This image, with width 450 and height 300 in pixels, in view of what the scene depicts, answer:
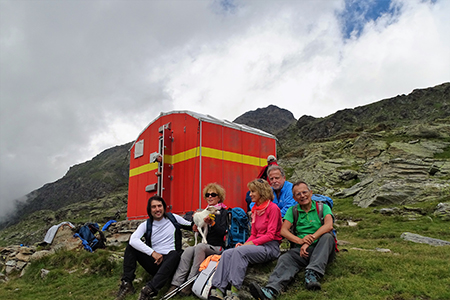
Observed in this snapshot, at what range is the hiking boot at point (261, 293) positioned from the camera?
413 centimetres

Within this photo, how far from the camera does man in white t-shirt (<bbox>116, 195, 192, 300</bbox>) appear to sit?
5195mm

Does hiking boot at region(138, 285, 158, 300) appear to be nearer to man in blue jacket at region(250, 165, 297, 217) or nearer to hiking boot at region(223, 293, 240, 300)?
hiking boot at region(223, 293, 240, 300)

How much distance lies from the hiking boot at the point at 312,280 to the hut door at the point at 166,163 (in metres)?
7.44

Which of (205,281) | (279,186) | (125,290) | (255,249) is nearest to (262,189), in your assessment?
(255,249)

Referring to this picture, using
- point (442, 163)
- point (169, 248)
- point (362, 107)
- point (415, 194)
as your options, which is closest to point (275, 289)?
point (169, 248)

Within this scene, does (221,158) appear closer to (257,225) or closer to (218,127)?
(218,127)

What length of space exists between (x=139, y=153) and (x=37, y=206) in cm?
21465

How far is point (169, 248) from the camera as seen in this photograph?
5.75m

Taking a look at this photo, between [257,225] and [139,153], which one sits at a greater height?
[139,153]

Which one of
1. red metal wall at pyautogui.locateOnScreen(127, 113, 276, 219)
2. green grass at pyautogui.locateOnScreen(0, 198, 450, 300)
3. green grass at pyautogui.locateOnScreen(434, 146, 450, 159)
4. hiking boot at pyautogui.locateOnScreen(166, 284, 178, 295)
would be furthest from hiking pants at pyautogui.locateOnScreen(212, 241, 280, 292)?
green grass at pyautogui.locateOnScreen(434, 146, 450, 159)

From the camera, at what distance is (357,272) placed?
184 inches

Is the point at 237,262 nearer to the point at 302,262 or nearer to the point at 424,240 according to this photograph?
the point at 302,262

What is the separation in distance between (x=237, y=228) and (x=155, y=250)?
1.63m

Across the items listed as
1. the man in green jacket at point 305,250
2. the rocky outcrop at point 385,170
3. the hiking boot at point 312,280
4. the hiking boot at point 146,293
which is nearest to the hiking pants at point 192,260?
the hiking boot at point 146,293
